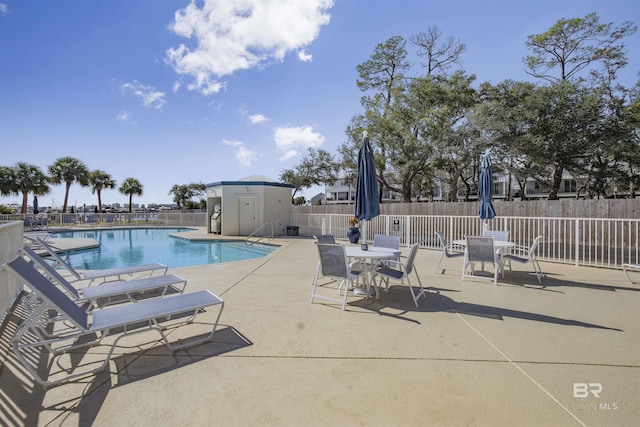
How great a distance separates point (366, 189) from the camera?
517 cm

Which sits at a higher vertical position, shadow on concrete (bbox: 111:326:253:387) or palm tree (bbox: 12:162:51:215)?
palm tree (bbox: 12:162:51:215)

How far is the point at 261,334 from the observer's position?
10.1ft

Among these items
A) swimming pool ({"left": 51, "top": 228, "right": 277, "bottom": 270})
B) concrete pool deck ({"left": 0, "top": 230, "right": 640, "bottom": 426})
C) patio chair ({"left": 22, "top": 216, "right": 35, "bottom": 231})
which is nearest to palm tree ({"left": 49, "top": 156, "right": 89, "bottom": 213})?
patio chair ({"left": 22, "top": 216, "right": 35, "bottom": 231})

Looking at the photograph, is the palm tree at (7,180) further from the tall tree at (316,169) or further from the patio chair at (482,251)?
the patio chair at (482,251)

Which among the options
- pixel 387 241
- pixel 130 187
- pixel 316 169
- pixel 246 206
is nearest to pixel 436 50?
pixel 316 169

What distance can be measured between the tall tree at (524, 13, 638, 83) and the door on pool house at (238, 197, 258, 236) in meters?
18.8

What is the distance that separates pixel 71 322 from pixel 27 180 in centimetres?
3378

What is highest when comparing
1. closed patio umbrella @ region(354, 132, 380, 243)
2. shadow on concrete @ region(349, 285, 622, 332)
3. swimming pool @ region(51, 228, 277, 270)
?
closed patio umbrella @ region(354, 132, 380, 243)

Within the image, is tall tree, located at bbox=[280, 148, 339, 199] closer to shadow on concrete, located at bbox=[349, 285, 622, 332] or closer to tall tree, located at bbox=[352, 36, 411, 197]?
tall tree, located at bbox=[352, 36, 411, 197]

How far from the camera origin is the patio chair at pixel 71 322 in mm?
2225

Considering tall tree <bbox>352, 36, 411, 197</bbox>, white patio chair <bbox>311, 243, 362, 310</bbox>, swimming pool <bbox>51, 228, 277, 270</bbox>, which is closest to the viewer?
white patio chair <bbox>311, 243, 362, 310</bbox>

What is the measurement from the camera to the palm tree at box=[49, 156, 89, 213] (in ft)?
93.0

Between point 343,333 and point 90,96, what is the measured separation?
46.3 ft

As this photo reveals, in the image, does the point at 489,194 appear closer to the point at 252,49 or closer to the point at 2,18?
the point at 252,49
